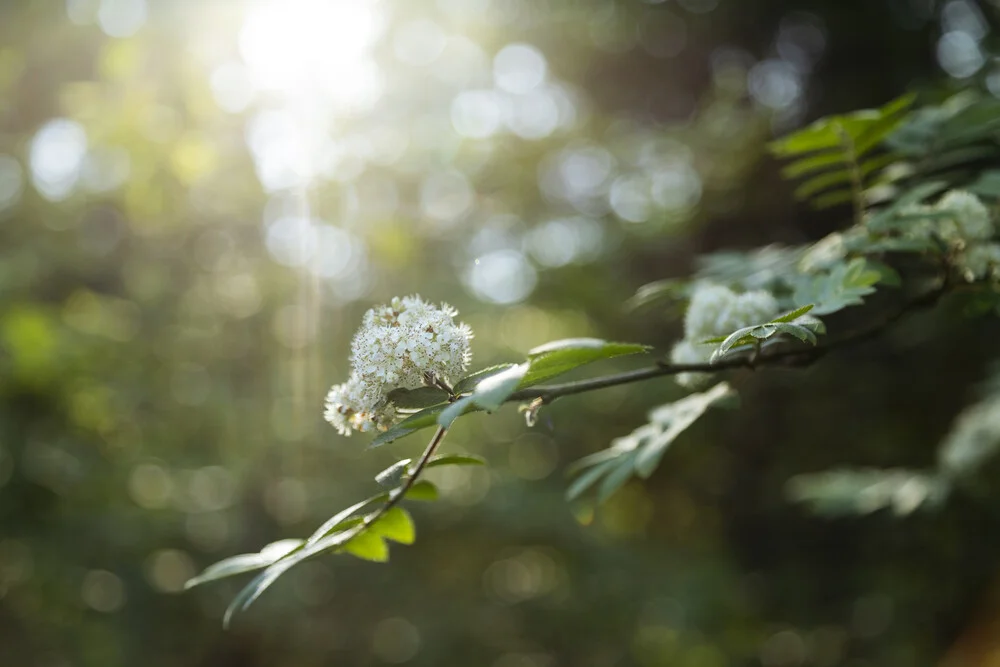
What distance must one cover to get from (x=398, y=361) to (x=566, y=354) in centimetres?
23

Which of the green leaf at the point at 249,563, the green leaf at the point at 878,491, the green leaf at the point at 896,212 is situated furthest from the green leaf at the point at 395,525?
the green leaf at the point at 878,491

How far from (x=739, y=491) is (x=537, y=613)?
6.35 ft

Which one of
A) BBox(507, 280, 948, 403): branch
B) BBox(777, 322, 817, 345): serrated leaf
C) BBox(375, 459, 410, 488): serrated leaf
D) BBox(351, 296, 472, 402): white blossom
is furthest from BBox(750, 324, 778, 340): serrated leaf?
BBox(375, 459, 410, 488): serrated leaf

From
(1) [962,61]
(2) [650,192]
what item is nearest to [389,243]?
(2) [650,192]

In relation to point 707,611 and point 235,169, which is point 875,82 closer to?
point 707,611

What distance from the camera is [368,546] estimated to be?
108 centimetres

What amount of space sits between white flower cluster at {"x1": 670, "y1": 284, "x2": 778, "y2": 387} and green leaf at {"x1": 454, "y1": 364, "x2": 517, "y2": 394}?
0.36m

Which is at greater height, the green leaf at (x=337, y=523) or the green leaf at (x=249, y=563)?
the green leaf at (x=337, y=523)

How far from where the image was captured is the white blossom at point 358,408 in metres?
0.98

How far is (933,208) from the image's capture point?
1297 millimetres

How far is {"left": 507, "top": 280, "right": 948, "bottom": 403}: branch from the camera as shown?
0.98 metres

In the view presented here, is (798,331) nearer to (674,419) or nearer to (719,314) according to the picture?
(719,314)

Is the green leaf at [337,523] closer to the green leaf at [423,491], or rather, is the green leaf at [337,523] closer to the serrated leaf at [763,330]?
the green leaf at [423,491]

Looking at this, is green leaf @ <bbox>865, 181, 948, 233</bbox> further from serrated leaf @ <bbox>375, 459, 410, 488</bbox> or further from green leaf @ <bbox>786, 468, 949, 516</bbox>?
green leaf @ <bbox>786, 468, 949, 516</bbox>
